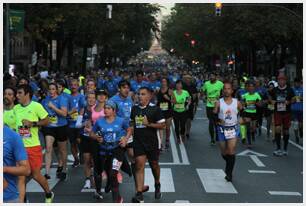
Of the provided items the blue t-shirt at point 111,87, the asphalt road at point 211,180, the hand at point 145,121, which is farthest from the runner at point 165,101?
the hand at point 145,121

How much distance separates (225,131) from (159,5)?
46331 millimetres

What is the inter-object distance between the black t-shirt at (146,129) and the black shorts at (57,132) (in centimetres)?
203

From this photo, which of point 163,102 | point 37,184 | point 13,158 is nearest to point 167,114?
point 163,102

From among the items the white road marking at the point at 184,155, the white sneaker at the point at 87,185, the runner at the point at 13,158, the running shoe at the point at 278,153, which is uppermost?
the runner at the point at 13,158

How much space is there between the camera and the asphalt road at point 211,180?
30.6 ft

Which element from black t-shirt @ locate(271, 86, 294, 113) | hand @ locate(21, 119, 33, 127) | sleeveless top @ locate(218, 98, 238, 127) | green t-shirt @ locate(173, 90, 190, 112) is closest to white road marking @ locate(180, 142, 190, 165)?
green t-shirt @ locate(173, 90, 190, 112)

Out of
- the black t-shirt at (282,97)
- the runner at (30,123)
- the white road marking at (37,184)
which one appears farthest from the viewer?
the black t-shirt at (282,97)

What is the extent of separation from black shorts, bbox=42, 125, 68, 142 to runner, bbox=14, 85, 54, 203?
6.17 ft

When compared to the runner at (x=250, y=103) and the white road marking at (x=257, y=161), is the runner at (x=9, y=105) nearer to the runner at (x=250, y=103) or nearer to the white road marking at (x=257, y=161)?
the white road marking at (x=257, y=161)

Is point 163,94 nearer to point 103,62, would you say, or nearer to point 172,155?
point 172,155

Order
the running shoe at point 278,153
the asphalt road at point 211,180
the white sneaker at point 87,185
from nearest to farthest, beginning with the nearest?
Result: the asphalt road at point 211,180, the white sneaker at point 87,185, the running shoe at point 278,153

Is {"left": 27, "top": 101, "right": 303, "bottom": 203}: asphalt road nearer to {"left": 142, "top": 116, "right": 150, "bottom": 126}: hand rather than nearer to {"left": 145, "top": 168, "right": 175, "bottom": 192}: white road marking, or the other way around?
{"left": 145, "top": 168, "right": 175, "bottom": 192}: white road marking

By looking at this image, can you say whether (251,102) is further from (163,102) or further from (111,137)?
(111,137)

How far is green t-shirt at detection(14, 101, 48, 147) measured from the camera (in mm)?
8617
